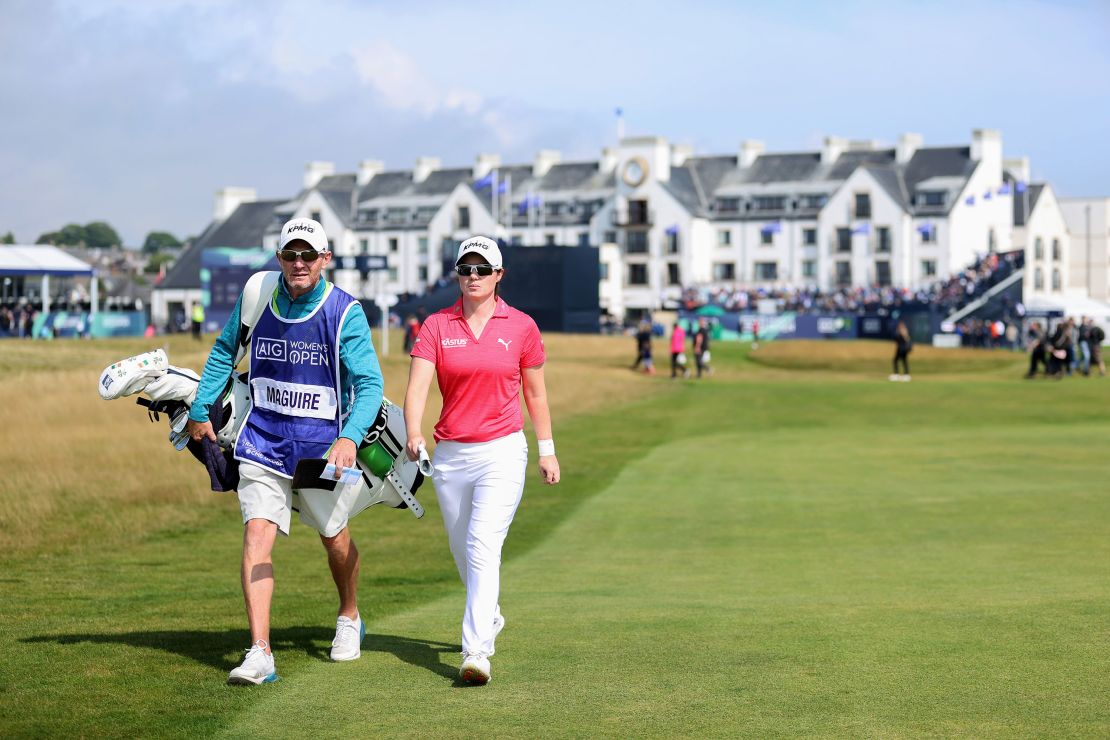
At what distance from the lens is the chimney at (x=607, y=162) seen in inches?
4592

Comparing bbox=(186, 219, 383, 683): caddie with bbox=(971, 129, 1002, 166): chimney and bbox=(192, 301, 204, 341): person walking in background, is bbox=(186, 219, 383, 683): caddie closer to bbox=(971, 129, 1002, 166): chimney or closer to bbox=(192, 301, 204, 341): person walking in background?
bbox=(192, 301, 204, 341): person walking in background

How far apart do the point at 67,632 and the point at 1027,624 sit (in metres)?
5.69

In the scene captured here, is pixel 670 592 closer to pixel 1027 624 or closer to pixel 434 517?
pixel 1027 624

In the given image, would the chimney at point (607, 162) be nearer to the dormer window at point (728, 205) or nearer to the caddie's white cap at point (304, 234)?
the dormer window at point (728, 205)

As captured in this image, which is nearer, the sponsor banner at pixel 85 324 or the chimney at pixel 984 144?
the sponsor banner at pixel 85 324

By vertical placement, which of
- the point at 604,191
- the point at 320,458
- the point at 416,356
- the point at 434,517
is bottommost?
the point at 434,517

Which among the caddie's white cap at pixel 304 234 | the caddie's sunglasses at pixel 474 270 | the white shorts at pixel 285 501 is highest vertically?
the caddie's white cap at pixel 304 234

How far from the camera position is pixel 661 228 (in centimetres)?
11150

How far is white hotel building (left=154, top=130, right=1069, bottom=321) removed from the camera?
106 m

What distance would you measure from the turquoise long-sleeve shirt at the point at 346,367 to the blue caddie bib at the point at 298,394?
5cm

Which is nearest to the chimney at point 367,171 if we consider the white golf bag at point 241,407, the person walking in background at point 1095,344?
the person walking in background at point 1095,344

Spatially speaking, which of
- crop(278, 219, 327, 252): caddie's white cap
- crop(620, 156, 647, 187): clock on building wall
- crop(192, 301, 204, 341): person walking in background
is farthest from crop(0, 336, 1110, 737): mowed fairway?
crop(620, 156, 647, 187): clock on building wall

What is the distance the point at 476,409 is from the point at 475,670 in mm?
1347

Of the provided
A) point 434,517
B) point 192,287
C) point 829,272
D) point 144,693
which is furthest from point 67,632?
point 192,287
